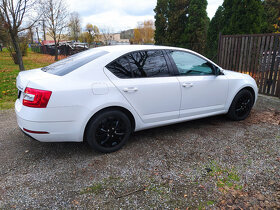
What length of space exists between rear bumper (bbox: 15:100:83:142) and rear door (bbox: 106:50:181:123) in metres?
0.83

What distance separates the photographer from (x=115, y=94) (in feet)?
9.59

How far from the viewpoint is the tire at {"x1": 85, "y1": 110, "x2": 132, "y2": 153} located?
2871 mm

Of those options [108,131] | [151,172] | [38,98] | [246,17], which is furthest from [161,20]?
[151,172]

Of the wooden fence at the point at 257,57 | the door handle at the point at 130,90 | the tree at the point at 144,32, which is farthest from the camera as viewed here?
the tree at the point at 144,32

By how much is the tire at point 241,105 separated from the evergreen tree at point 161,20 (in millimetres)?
13094

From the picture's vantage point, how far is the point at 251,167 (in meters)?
2.78

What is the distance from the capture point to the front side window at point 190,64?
3570mm

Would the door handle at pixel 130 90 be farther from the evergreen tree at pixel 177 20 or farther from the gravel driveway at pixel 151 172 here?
the evergreen tree at pixel 177 20

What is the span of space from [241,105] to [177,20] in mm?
12985

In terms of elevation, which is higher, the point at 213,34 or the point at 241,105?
the point at 213,34

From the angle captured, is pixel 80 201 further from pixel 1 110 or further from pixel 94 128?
pixel 1 110

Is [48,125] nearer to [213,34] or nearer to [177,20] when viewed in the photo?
[213,34]

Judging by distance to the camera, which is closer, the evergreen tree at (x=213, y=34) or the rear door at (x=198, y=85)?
the rear door at (x=198, y=85)

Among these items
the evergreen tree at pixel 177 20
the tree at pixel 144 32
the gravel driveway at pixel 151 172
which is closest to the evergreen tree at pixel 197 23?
the evergreen tree at pixel 177 20
